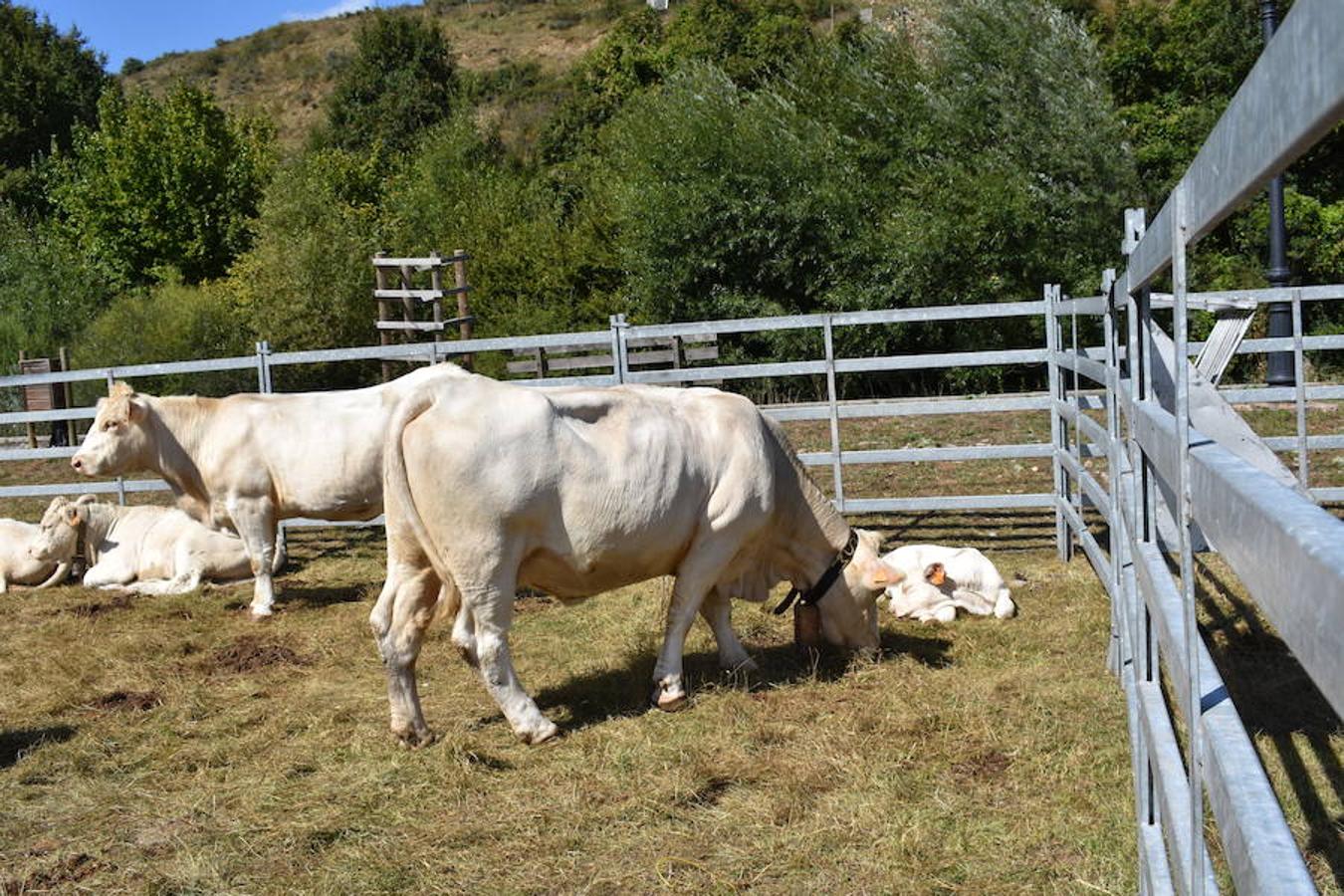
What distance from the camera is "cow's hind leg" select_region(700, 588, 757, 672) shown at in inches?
285

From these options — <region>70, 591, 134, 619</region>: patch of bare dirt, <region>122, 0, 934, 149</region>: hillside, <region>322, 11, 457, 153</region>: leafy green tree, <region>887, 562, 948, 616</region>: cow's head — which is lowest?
<region>70, 591, 134, 619</region>: patch of bare dirt

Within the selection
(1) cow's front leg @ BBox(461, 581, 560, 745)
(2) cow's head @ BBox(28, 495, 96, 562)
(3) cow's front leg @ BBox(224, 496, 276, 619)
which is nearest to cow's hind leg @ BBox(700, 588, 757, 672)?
(1) cow's front leg @ BBox(461, 581, 560, 745)

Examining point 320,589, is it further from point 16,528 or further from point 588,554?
point 588,554

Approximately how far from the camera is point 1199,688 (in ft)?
5.82

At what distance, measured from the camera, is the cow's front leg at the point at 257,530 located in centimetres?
991

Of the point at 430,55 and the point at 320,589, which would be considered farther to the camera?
the point at 430,55

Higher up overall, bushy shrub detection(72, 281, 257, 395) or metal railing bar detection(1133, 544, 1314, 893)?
bushy shrub detection(72, 281, 257, 395)

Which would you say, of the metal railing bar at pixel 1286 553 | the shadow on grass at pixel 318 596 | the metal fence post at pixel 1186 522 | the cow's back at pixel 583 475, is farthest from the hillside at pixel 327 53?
the metal railing bar at pixel 1286 553

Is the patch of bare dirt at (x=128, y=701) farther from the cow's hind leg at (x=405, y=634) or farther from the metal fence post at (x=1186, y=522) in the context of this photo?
the metal fence post at (x=1186, y=522)

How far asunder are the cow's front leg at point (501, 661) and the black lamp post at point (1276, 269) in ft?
19.5

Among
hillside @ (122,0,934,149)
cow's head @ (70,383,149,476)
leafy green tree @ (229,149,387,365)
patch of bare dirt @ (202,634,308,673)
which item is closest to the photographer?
patch of bare dirt @ (202,634,308,673)

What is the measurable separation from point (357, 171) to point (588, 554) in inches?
1541

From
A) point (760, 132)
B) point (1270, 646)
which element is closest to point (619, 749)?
point (1270, 646)

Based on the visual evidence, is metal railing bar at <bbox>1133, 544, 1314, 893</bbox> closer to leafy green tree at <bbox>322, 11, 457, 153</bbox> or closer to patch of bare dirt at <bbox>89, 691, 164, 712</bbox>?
patch of bare dirt at <bbox>89, 691, 164, 712</bbox>
